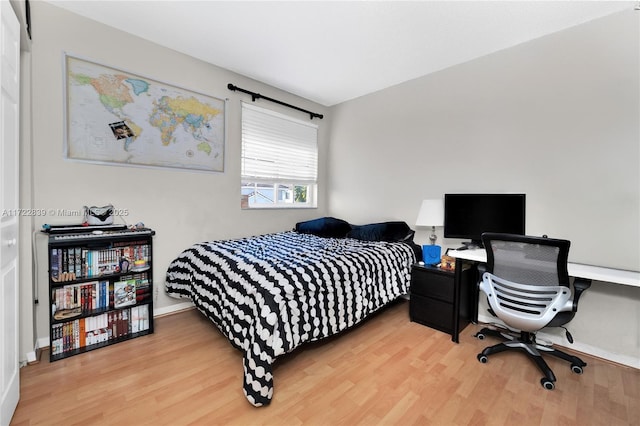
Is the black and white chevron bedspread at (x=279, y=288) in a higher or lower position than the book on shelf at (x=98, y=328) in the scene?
higher

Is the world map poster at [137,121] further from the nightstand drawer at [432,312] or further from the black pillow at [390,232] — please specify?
the nightstand drawer at [432,312]

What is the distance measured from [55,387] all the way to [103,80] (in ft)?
7.50

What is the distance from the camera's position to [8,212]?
1.34 metres

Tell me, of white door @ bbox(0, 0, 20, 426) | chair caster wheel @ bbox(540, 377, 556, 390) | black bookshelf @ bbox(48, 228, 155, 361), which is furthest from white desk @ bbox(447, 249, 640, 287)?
white door @ bbox(0, 0, 20, 426)

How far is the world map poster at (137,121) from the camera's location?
2.23 m

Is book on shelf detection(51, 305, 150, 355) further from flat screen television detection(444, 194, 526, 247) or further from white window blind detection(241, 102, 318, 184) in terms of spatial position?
flat screen television detection(444, 194, 526, 247)

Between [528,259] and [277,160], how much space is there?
9.44 ft

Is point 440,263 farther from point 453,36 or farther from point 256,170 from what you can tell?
point 256,170

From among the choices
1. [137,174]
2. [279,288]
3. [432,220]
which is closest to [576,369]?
[432,220]

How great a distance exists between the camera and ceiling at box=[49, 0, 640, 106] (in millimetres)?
2020

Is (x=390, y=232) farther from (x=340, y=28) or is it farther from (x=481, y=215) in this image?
(x=340, y=28)

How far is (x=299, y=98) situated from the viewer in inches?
150

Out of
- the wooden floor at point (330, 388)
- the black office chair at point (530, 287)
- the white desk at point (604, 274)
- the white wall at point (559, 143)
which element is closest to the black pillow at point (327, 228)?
the white wall at point (559, 143)

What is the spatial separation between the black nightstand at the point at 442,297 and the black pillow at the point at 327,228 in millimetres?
1089
